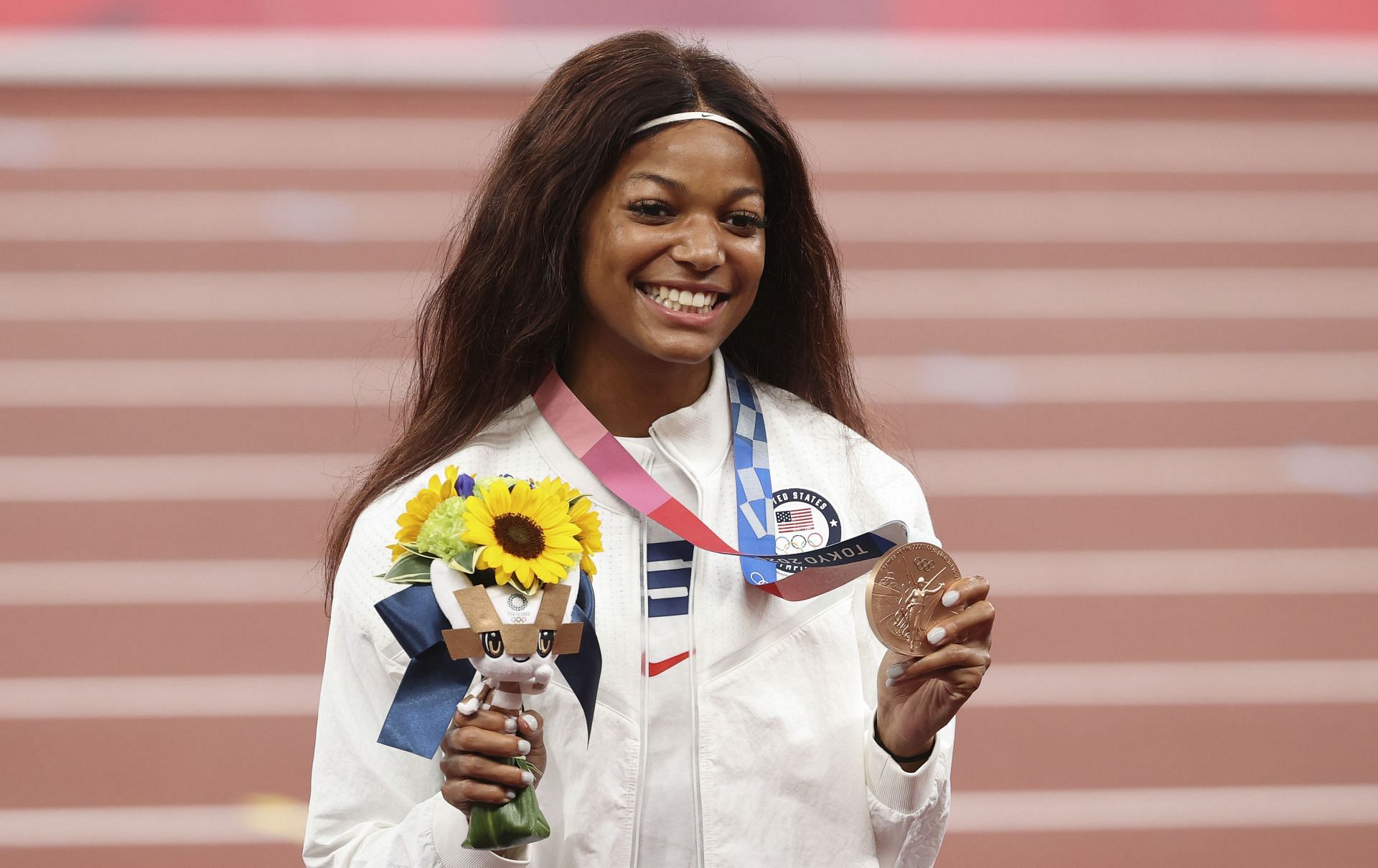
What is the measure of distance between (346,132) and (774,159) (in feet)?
7.81

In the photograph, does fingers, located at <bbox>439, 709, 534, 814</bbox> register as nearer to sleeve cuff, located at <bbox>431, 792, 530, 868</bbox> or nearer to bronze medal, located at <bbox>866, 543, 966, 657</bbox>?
sleeve cuff, located at <bbox>431, 792, 530, 868</bbox>

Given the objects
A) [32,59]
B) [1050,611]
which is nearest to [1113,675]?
[1050,611]

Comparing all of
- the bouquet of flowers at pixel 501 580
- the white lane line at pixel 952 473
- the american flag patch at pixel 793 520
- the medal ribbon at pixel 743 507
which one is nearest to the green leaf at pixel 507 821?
the bouquet of flowers at pixel 501 580

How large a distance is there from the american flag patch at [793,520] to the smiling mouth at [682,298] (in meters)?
0.27

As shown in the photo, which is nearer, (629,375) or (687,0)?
(629,375)

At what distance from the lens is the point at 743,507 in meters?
1.72

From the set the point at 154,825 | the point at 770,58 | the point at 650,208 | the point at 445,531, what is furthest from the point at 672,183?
the point at 154,825

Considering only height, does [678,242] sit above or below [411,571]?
above

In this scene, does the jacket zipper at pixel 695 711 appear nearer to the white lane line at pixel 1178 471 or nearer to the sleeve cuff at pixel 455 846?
the sleeve cuff at pixel 455 846

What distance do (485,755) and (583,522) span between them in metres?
0.24

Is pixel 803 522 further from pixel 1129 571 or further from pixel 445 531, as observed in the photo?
pixel 1129 571

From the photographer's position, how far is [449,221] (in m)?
3.88

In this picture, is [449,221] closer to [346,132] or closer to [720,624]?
[346,132]

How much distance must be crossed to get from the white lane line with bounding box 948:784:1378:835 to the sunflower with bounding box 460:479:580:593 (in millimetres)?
2687
